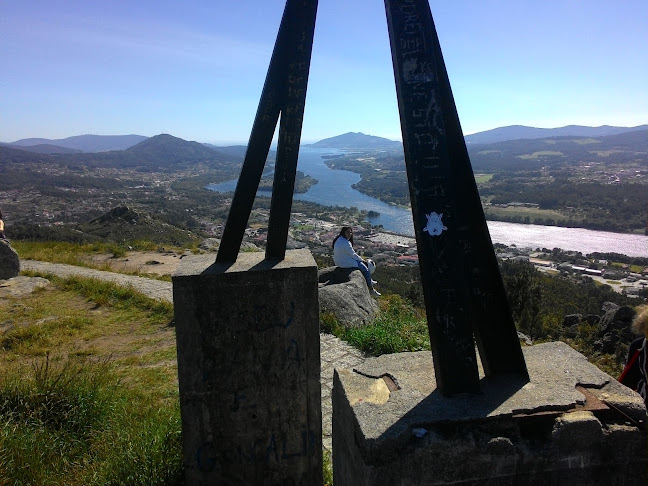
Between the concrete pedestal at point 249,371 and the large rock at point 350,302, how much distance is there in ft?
12.0

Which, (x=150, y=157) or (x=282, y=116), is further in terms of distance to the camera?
(x=150, y=157)

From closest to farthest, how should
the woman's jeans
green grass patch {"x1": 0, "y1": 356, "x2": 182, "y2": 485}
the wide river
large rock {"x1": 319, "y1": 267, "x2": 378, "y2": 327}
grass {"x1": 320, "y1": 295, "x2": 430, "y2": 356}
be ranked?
green grass patch {"x1": 0, "y1": 356, "x2": 182, "y2": 485}, grass {"x1": 320, "y1": 295, "x2": 430, "y2": 356}, large rock {"x1": 319, "y1": 267, "x2": 378, "y2": 327}, the woman's jeans, the wide river

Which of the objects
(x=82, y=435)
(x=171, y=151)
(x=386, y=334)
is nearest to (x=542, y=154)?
(x=171, y=151)

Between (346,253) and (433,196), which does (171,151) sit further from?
(433,196)

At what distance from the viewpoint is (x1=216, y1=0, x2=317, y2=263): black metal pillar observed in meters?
2.59

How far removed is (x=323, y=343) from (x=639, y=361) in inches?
157

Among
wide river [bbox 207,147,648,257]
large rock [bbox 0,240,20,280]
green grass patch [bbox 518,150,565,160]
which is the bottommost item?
wide river [bbox 207,147,648,257]

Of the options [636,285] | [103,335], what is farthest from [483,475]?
[636,285]

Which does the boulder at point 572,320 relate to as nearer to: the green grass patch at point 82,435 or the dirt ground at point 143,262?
the dirt ground at point 143,262

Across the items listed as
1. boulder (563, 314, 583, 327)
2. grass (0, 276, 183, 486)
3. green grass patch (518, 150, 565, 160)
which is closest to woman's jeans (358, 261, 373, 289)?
grass (0, 276, 183, 486)

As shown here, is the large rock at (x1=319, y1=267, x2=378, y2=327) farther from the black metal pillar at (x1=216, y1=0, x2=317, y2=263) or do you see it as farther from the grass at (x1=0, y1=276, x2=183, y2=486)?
the black metal pillar at (x1=216, y1=0, x2=317, y2=263)

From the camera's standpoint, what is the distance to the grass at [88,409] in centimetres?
278

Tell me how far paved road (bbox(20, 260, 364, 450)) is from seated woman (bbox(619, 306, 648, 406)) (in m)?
2.30

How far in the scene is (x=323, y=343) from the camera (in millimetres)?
5875
